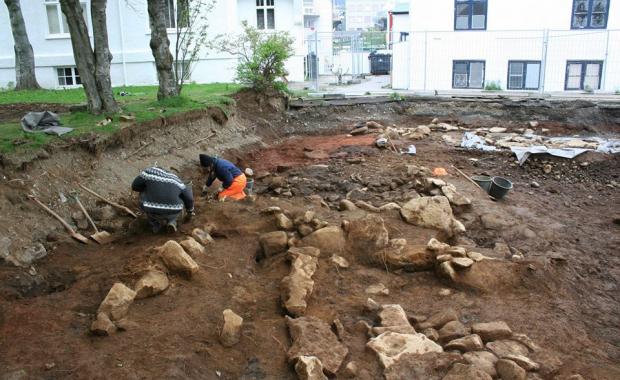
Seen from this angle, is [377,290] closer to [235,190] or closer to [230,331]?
[230,331]

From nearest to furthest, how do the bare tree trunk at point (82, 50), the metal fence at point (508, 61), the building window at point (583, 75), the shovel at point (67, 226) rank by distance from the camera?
1. the shovel at point (67, 226)
2. the bare tree trunk at point (82, 50)
3. the metal fence at point (508, 61)
4. the building window at point (583, 75)

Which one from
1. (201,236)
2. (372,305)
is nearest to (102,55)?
(201,236)

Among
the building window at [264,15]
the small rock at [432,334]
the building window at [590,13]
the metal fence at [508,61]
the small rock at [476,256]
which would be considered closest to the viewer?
the small rock at [432,334]

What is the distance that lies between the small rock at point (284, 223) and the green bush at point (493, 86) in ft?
58.4

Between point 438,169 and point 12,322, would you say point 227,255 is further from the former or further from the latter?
point 438,169

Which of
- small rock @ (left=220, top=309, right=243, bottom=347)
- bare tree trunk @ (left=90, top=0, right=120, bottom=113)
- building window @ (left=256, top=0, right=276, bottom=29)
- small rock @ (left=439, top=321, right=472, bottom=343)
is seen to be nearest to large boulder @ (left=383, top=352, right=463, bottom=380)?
small rock @ (left=439, top=321, right=472, bottom=343)

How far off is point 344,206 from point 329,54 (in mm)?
27235

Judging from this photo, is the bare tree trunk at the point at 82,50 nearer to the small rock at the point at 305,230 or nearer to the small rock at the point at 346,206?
the small rock at the point at 346,206

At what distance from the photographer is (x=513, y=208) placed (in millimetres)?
10117

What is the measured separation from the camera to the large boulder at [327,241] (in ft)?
23.5

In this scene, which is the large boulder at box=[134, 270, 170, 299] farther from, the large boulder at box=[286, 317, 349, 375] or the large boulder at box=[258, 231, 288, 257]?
the large boulder at box=[258, 231, 288, 257]

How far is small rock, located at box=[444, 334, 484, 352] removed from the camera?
505 cm

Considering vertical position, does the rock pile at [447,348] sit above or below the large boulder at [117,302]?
below

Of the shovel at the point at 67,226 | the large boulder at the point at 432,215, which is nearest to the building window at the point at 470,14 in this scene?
the large boulder at the point at 432,215
